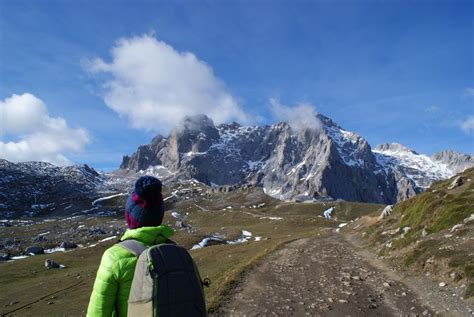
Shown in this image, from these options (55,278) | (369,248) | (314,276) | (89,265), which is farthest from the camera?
(89,265)

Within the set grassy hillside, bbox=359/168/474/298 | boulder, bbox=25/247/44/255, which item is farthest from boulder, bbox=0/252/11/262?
grassy hillside, bbox=359/168/474/298

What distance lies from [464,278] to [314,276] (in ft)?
30.2

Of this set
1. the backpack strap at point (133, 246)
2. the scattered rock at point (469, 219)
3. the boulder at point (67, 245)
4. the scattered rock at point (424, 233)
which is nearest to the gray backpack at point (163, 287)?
the backpack strap at point (133, 246)

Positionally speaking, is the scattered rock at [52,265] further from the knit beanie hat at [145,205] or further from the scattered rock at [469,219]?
the knit beanie hat at [145,205]

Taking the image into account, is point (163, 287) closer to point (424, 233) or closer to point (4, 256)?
point (424, 233)

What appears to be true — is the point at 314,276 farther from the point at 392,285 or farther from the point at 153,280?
the point at 153,280

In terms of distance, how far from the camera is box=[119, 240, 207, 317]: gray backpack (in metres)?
5.68

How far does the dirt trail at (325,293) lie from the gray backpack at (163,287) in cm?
1324

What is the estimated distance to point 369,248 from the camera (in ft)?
135

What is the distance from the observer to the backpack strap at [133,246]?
244 inches

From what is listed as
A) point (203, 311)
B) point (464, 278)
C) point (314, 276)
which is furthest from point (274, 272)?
point (203, 311)

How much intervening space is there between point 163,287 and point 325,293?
1809 centimetres

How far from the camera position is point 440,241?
28.0 meters

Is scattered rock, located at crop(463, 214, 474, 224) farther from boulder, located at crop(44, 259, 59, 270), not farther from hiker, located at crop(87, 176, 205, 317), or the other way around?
boulder, located at crop(44, 259, 59, 270)
